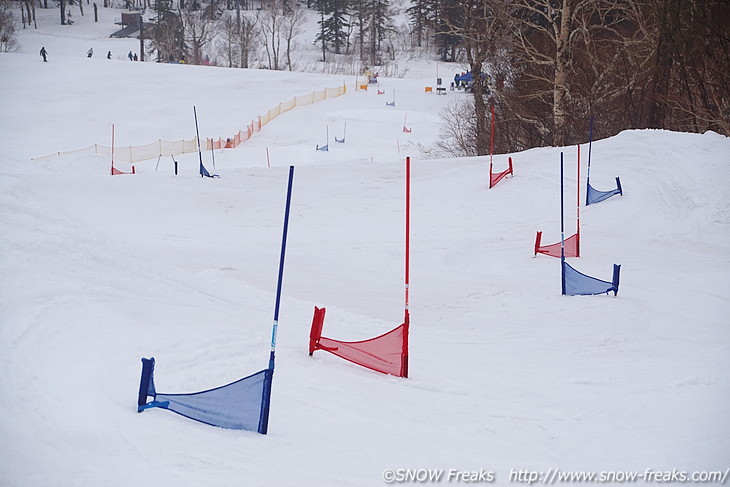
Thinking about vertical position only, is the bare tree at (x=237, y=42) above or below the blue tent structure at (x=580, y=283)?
above

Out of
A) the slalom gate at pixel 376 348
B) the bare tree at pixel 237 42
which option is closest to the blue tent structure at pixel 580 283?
the slalom gate at pixel 376 348

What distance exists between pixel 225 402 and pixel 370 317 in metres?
5.00

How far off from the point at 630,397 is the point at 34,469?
551 centimetres

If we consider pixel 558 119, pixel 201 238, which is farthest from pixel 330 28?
pixel 201 238

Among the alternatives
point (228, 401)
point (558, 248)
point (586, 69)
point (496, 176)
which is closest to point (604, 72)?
point (586, 69)

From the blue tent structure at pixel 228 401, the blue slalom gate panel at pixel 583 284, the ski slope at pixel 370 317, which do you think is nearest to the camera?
the ski slope at pixel 370 317

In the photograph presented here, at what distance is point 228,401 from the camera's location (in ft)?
19.1

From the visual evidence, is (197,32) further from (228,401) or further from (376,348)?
(228,401)

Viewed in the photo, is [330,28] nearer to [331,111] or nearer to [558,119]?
[331,111]

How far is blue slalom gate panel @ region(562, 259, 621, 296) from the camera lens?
36.8 ft

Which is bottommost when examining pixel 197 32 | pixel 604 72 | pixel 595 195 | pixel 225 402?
pixel 595 195

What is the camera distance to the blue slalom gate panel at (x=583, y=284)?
36.8 ft

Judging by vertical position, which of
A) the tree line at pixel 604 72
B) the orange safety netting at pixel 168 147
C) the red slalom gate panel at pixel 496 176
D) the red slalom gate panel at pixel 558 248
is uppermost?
the tree line at pixel 604 72

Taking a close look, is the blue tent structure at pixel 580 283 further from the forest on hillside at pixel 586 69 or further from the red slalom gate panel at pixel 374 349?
the forest on hillside at pixel 586 69
